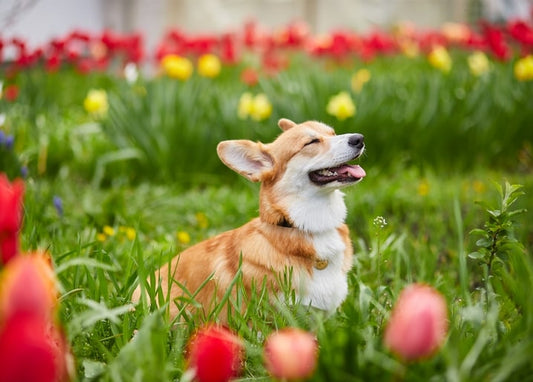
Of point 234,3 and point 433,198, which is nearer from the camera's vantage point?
point 433,198

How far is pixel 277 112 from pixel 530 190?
1757 millimetres

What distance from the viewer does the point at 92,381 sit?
1.40m

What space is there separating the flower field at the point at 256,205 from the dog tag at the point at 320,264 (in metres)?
0.15

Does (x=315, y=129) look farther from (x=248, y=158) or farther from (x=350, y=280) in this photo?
(x=350, y=280)

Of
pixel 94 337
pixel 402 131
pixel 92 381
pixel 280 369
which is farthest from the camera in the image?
pixel 402 131

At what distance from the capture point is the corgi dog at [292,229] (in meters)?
2.10

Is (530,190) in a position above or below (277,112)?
below

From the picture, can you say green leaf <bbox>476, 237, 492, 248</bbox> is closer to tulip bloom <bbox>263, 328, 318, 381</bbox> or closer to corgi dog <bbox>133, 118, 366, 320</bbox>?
corgi dog <bbox>133, 118, 366, 320</bbox>

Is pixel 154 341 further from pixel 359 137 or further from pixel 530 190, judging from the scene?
pixel 530 190

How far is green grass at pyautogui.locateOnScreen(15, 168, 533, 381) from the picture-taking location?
4.50 feet

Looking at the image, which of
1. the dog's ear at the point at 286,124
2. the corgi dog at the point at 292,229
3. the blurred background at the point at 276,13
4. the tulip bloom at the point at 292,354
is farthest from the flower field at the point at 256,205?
the blurred background at the point at 276,13

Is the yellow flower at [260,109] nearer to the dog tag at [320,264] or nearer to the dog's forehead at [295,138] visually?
the dog's forehead at [295,138]

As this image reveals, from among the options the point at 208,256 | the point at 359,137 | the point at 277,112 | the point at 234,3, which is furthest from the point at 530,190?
the point at 234,3

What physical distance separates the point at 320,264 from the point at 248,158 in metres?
0.47
